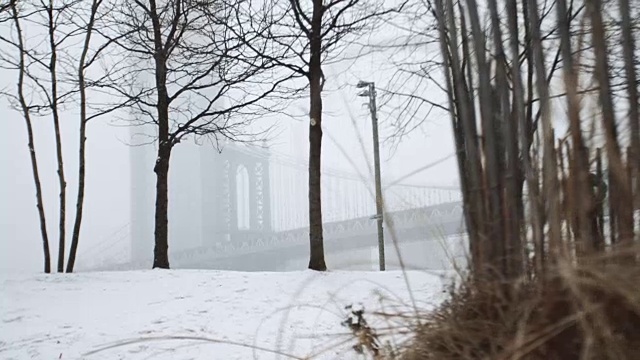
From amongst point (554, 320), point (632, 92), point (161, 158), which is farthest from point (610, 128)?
point (161, 158)

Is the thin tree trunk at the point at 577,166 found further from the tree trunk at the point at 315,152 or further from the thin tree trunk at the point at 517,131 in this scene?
the tree trunk at the point at 315,152

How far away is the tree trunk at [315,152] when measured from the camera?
642 cm

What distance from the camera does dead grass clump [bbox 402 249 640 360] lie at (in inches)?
27.0

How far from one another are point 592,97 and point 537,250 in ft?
0.78

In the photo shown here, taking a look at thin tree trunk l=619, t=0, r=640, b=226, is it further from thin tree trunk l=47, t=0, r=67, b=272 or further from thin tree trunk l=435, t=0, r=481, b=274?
thin tree trunk l=47, t=0, r=67, b=272

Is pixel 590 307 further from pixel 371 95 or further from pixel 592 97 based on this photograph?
pixel 371 95

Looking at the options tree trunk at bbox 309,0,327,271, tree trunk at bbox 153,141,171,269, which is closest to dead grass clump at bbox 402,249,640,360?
tree trunk at bbox 309,0,327,271

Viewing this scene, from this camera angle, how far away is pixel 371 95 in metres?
7.70

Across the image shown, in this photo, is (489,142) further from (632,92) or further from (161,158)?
(161,158)

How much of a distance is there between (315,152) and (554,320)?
6.08 meters

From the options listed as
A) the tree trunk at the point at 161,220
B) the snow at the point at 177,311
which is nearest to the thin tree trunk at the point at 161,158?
the tree trunk at the point at 161,220

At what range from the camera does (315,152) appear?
678 cm

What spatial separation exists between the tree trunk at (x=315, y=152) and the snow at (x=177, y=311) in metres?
0.56

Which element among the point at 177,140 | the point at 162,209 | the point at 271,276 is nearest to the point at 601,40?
the point at 271,276
